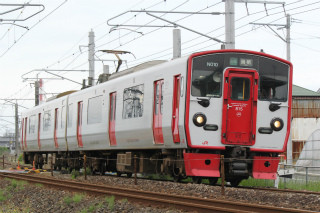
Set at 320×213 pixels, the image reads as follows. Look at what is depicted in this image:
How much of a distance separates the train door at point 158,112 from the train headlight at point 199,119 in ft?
5.07

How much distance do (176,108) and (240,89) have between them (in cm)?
159

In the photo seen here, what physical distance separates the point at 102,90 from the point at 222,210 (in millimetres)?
11699

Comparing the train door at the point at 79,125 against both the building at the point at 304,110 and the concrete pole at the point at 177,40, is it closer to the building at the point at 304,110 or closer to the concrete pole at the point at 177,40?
the concrete pole at the point at 177,40

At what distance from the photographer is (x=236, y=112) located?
45.7 feet

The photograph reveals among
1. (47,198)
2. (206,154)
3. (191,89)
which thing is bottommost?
(47,198)

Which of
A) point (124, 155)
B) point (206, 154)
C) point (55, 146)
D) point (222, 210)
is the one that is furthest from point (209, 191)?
point (55, 146)

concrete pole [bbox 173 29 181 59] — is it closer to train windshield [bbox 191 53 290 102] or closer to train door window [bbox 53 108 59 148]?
train door window [bbox 53 108 59 148]

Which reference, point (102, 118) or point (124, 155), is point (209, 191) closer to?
point (124, 155)

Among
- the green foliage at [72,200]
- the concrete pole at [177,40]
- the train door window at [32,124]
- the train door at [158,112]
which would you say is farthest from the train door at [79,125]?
the green foliage at [72,200]

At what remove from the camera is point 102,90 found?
19.7m

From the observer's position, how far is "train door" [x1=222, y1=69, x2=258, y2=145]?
13.8 meters

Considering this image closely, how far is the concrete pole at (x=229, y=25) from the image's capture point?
18.5 metres

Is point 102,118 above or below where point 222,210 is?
above

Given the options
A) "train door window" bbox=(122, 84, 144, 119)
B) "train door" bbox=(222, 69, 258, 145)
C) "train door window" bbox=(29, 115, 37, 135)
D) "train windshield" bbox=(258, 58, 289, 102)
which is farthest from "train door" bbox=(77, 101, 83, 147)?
"train windshield" bbox=(258, 58, 289, 102)
